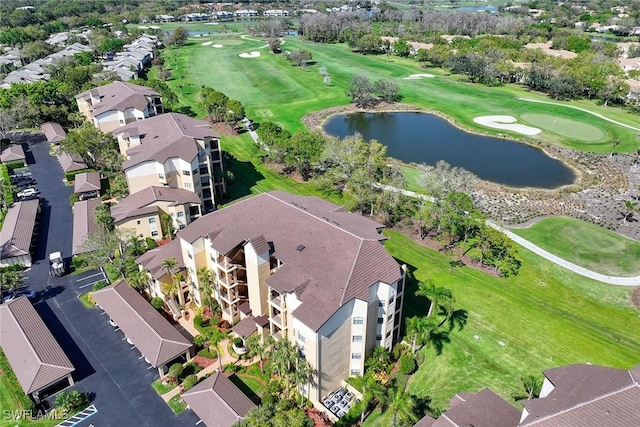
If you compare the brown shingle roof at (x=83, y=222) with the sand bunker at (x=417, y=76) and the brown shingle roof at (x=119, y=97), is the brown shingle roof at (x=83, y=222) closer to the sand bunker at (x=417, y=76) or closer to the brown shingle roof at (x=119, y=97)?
the brown shingle roof at (x=119, y=97)

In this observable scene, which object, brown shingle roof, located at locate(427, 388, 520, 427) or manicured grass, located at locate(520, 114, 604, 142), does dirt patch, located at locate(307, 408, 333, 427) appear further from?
manicured grass, located at locate(520, 114, 604, 142)

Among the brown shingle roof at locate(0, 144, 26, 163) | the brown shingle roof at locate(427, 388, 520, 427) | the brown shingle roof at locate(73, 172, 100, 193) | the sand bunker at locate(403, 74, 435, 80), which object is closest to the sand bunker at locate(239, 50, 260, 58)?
the sand bunker at locate(403, 74, 435, 80)

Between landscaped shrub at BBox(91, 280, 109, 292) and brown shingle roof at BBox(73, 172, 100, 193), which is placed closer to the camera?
landscaped shrub at BBox(91, 280, 109, 292)

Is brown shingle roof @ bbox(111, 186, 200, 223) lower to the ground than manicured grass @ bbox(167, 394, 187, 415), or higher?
higher

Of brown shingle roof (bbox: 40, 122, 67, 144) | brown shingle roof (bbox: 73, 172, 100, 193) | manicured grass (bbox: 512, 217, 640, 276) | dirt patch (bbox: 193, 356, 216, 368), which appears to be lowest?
dirt patch (bbox: 193, 356, 216, 368)

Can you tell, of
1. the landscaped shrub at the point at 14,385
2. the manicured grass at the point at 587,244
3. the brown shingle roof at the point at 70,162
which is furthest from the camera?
the brown shingle roof at the point at 70,162

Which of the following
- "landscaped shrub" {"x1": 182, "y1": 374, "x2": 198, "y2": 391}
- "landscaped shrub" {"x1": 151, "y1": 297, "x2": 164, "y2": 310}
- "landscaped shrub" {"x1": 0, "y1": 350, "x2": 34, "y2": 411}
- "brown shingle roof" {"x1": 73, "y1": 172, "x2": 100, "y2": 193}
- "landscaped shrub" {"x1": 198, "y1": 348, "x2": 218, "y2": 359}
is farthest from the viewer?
"brown shingle roof" {"x1": 73, "y1": 172, "x2": 100, "y2": 193}

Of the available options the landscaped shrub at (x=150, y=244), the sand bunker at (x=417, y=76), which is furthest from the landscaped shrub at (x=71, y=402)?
the sand bunker at (x=417, y=76)
